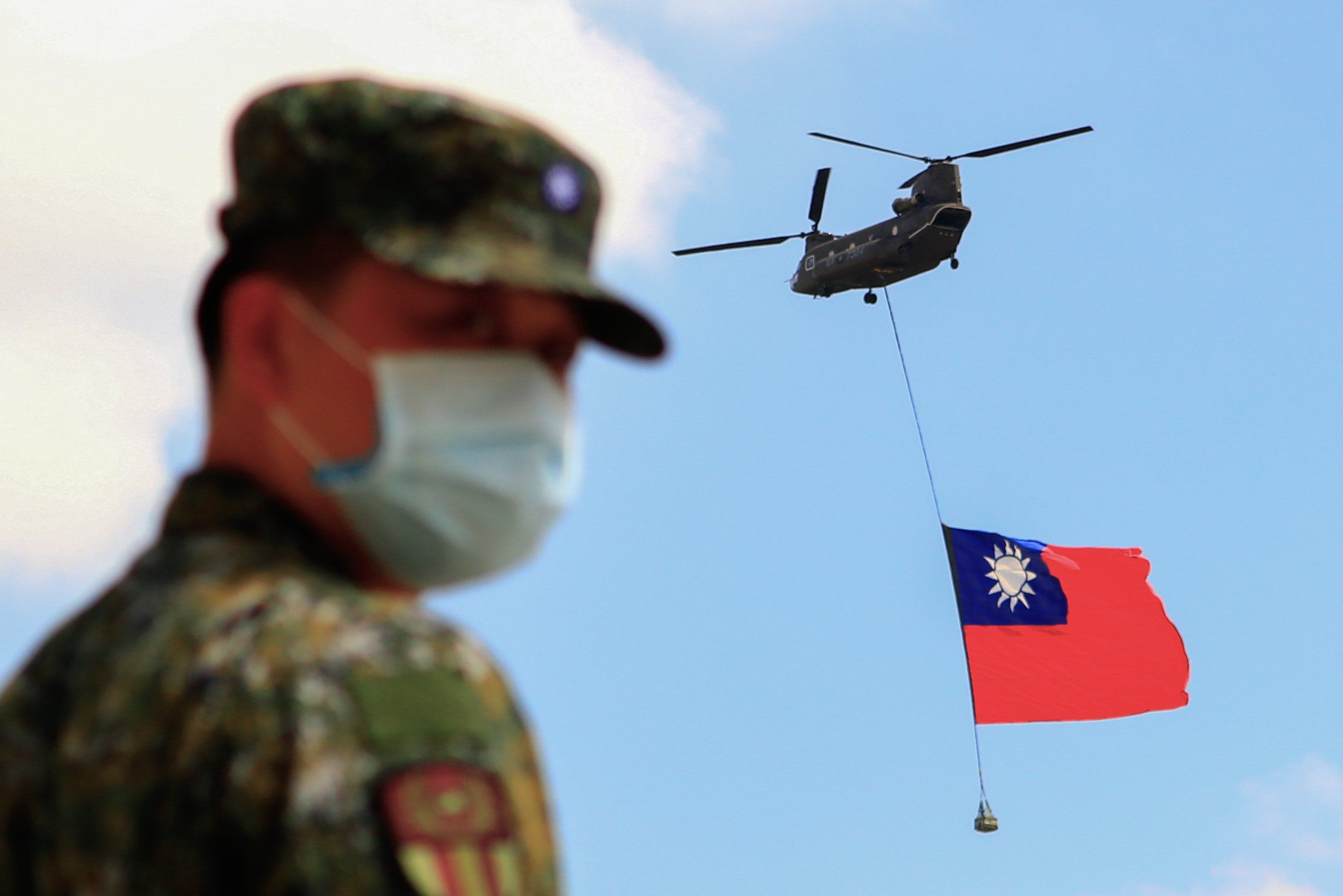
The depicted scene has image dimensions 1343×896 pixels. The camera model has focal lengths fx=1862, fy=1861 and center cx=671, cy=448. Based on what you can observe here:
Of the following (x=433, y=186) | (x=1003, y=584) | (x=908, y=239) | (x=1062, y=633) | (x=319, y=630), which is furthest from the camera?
Result: (x=908, y=239)

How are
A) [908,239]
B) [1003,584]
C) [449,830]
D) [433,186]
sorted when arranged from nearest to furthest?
[449,830], [433,186], [1003,584], [908,239]

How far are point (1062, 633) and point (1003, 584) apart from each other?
50.0 inches

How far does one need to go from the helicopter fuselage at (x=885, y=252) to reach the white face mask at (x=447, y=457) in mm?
43937

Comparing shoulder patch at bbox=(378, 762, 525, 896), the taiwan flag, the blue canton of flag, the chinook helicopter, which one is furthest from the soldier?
the chinook helicopter

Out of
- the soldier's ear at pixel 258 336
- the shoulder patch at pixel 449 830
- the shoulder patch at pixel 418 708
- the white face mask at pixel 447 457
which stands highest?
the soldier's ear at pixel 258 336

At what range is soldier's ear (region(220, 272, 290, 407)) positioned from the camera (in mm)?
2607

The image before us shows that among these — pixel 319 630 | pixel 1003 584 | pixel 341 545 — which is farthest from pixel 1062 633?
pixel 319 630

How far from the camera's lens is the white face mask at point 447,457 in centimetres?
252

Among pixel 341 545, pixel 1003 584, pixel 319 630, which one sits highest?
pixel 1003 584

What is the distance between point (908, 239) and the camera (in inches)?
1815

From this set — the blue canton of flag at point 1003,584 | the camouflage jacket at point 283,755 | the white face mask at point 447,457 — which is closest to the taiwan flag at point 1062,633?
the blue canton of flag at point 1003,584

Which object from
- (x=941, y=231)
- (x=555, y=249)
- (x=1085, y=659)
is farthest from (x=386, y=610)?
(x=941, y=231)

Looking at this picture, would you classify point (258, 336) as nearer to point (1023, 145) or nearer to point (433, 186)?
point (433, 186)

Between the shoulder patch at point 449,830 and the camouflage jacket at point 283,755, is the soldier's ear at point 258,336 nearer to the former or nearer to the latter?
the camouflage jacket at point 283,755
